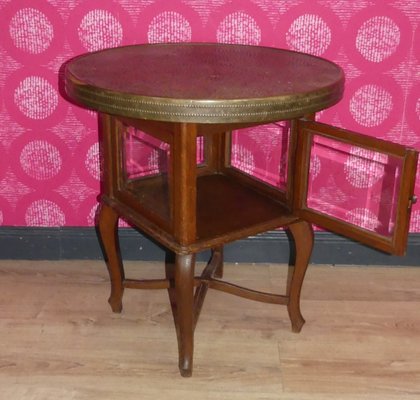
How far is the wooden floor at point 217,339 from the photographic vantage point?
1.79 m

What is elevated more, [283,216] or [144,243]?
[283,216]

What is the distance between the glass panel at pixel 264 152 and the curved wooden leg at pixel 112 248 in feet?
1.38

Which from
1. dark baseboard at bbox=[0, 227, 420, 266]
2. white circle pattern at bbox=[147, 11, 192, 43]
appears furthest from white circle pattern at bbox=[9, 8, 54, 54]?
dark baseboard at bbox=[0, 227, 420, 266]

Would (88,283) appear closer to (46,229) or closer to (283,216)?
(46,229)

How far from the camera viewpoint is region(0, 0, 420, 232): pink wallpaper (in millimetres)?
2082

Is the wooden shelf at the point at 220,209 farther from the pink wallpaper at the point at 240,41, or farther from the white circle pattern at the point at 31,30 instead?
the white circle pattern at the point at 31,30

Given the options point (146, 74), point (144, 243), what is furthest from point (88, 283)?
point (146, 74)

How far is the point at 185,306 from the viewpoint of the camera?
5.66ft

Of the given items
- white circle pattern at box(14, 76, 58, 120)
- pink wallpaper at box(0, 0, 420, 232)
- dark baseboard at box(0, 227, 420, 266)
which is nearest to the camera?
pink wallpaper at box(0, 0, 420, 232)

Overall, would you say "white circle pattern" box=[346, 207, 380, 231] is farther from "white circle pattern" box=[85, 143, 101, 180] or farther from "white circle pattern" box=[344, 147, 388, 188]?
"white circle pattern" box=[85, 143, 101, 180]

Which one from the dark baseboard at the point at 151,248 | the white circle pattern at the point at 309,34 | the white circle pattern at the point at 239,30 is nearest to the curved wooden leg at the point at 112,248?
the dark baseboard at the point at 151,248

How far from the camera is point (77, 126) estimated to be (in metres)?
2.26

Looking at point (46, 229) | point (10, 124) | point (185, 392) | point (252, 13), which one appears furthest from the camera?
point (46, 229)

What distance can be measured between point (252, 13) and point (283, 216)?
705mm
